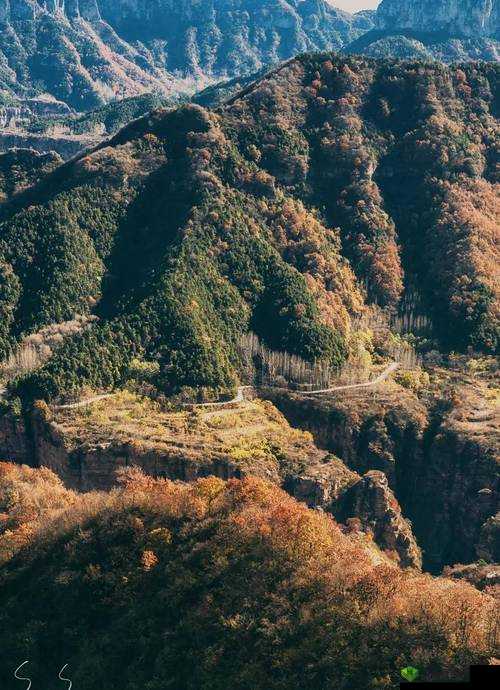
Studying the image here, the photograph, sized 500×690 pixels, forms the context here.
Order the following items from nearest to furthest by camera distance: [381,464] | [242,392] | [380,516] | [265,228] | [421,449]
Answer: [380,516] < [381,464] < [421,449] < [242,392] < [265,228]

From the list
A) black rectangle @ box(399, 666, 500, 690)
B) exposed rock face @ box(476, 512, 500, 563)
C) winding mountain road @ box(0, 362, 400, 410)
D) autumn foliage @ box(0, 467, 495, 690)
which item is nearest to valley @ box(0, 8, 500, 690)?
autumn foliage @ box(0, 467, 495, 690)

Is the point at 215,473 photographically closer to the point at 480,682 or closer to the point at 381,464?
the point at 381,464

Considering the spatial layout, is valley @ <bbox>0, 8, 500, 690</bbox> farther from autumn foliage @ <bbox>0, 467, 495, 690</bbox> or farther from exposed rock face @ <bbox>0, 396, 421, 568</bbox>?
exposed rock face @ <bbox>0, 396, 421, 568</bbox>

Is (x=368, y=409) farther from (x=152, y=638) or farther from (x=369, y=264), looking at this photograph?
(x=152, y=638)

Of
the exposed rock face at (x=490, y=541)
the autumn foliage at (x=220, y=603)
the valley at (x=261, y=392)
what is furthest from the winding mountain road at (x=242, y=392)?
the autumn foliage at (x=220, y=603)

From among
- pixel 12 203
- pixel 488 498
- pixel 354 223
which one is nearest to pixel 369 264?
pixel 354 223

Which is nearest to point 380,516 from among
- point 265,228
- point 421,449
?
point 421,449
